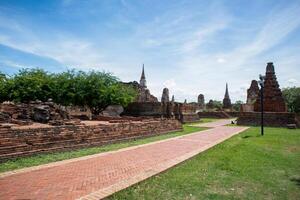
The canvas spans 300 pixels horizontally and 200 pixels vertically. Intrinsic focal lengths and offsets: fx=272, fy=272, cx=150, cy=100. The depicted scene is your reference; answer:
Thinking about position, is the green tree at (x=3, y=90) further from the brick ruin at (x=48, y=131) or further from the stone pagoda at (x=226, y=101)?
the stone pagoda at (x=226, y=101)

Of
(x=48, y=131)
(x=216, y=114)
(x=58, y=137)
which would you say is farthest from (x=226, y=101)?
(x=48, y=131)

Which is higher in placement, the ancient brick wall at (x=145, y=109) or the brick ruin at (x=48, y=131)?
the ancient brick wall at (x=145, y=109)

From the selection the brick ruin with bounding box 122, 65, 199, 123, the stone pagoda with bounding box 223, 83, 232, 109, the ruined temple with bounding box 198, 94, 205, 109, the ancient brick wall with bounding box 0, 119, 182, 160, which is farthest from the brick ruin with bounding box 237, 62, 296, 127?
the stone pagoda with bounding box 223, 83, 232, 109

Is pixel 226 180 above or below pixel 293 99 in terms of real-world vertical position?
below

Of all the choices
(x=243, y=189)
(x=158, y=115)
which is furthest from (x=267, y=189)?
(x=158, y=115)

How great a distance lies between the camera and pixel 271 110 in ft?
96.8

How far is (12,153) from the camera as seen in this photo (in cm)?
753

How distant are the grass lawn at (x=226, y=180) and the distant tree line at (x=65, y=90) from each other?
15.6 metres

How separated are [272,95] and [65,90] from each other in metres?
21.5

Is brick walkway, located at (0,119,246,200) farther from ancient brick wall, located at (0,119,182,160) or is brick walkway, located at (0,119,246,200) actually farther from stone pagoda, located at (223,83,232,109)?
stone pagoda, located at (223,83,232,109)

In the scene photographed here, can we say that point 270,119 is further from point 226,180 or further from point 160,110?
point 226,180

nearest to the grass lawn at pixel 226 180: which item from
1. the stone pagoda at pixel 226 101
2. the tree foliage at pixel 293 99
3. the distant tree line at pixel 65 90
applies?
the distant tree line at pixel 65 90

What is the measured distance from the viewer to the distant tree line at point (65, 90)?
23.0 metres

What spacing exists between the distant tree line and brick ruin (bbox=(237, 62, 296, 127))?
12367 millimetres
